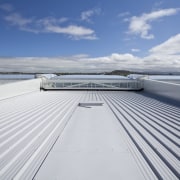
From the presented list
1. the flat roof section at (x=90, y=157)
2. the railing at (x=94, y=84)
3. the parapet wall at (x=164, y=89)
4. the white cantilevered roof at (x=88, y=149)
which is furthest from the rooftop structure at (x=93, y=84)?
the flat roof section at (x=90, y=157)

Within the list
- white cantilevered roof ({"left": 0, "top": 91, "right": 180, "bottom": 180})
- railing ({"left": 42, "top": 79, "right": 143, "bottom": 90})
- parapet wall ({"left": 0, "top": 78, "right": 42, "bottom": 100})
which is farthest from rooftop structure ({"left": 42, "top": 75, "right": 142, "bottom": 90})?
white cantilevered roof ({"left": 0, "top": 91, "right": 180, "bottom": 180})

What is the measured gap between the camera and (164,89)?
9.01 meters

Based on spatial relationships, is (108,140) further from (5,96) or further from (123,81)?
(123,81)

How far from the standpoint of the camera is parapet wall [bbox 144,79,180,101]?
7690mm

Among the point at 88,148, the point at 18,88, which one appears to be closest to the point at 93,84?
the point at 18,88

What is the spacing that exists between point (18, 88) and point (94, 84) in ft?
18.5

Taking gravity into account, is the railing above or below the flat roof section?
above

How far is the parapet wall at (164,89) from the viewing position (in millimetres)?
7690

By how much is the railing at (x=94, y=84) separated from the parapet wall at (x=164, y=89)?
1.18m

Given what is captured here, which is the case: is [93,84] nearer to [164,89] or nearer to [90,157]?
[164,89]

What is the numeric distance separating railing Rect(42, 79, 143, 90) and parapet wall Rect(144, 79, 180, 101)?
118 centimetres

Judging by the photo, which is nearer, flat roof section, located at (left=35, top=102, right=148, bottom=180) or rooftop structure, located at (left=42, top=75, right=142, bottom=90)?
flat roof section, located at (left=35, top=102, right=148, bottom=180)

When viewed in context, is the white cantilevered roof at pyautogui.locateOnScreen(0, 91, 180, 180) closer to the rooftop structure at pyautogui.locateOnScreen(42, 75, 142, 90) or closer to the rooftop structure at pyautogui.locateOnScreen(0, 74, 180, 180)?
the rooftop structure at pyautogui.locateOnScreen(0, 74, 180, 180)

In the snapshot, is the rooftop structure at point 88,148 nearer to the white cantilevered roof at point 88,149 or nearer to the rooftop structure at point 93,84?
the white cantilevered roof at point 88,149
